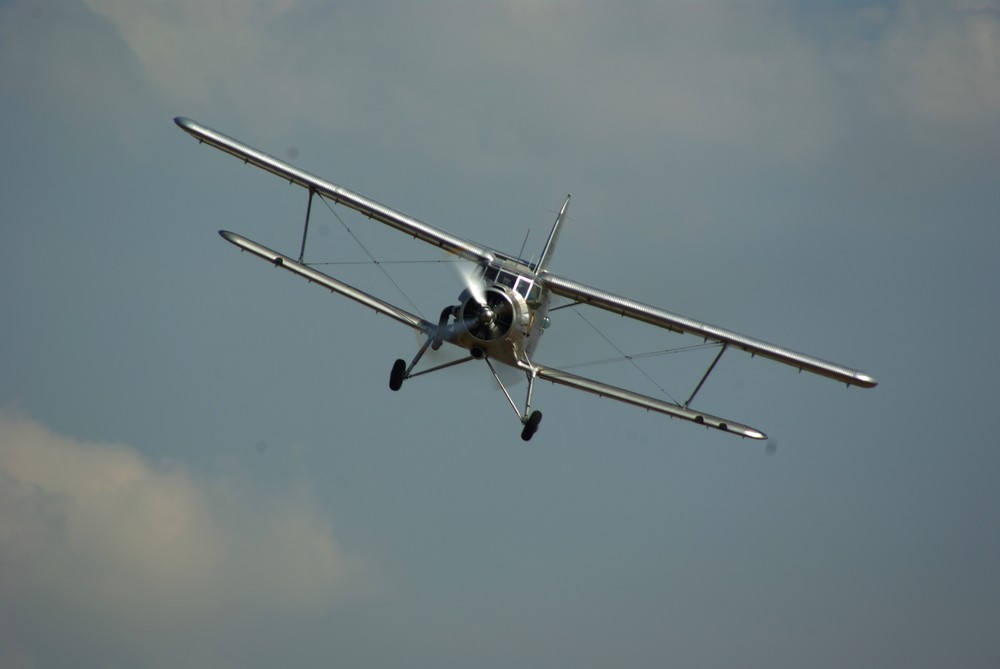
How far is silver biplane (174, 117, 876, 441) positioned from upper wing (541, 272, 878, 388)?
0.03 meters

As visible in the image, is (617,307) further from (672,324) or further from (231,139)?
(231,139)

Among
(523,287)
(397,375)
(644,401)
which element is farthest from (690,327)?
(397,375)

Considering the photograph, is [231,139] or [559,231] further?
[559,231]

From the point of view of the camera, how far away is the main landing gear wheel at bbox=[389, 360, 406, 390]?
3388 centimetres

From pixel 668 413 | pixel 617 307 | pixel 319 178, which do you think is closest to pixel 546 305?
pixel 617 307

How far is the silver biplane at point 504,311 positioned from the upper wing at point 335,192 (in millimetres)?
26

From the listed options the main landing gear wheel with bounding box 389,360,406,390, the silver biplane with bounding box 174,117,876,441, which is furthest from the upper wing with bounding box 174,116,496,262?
the main landing gear wheel with bounding box 389,360,406,390

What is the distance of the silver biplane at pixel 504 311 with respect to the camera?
105 ft

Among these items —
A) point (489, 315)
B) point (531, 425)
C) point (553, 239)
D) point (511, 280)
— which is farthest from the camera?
point (553, 239)

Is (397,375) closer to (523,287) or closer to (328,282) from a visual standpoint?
(328,282)

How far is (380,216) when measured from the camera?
34094mm

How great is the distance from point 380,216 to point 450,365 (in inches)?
171

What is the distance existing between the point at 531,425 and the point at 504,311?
129 inches

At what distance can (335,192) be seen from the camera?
34125 mm
